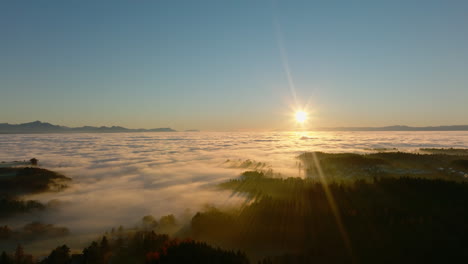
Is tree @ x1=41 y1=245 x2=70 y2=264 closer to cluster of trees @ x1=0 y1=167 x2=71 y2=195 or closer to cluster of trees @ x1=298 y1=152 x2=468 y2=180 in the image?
cluster of trees @ x1=0 y1=167 x2=71 y2=195

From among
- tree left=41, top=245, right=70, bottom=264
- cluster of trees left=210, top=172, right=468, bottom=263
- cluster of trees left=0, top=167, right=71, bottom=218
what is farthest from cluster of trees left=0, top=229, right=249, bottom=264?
cluster of trees left=0, top=167, right=71, bottom=218

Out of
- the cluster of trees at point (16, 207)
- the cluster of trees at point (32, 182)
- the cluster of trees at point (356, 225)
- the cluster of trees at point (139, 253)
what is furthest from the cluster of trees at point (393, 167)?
the cluster of trees at point (32, 182)

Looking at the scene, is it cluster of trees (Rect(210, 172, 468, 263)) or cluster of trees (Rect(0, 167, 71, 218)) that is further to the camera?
cluster of trees (Rect(0, 167, 71, 218))

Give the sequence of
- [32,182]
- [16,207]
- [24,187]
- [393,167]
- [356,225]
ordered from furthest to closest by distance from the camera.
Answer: [393,167] → [32,182] → [24,187] → [16,207] → [356,225]

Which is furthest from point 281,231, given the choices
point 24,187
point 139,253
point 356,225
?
point 24,187

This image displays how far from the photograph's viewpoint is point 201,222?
43.6 ft

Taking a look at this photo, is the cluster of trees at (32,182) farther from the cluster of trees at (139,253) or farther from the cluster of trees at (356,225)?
the cluster of trees at (356,225)

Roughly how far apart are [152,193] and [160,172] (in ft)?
29.4

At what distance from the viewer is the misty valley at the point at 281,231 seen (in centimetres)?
879

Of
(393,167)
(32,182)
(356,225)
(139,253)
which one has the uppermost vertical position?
(356,225)

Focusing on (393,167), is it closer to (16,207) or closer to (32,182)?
(16,207)

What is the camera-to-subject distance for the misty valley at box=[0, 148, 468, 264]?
8.79 metres

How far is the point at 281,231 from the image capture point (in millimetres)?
11820

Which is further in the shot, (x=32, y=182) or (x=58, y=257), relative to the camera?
(x=32, y=182)
